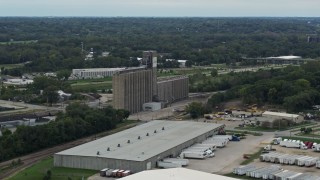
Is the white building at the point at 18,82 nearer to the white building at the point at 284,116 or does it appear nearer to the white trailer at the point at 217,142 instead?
the white building at the point at 284,116

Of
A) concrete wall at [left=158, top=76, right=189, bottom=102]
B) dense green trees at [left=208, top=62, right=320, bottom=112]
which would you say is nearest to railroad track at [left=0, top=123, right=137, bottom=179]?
concrete wall at [left=158, top=76, right=189, bottom=102]

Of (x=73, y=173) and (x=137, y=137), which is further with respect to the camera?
(x=137, y=137)

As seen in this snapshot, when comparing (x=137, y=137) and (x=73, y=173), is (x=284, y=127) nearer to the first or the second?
(x=137, y=137)

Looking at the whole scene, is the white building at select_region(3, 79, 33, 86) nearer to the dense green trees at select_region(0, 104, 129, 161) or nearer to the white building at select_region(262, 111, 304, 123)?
the dense green trees at select_region(0, 104, 129, 161)

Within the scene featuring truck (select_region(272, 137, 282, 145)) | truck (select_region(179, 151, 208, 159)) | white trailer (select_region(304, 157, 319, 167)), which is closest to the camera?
white trailer (select_region(304, 157, 319, 167))

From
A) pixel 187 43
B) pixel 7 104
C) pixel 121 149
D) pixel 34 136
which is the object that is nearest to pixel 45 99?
pixel 7 104

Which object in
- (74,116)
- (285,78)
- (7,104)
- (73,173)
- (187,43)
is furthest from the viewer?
(187,43)

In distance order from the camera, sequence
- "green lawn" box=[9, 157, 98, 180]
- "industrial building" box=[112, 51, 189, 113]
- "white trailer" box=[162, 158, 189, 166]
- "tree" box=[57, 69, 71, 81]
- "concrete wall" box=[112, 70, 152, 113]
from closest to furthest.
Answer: "green lawn" box=[9, 157, 98, 180] → "white trailer" box=[162, 158, 189, 166] → "concrete wall" box=[112, 70, 152, 113] → "industrial building" box=[112, 51, 189, 113] → "tree" box=[57, 69, 71, 81]
